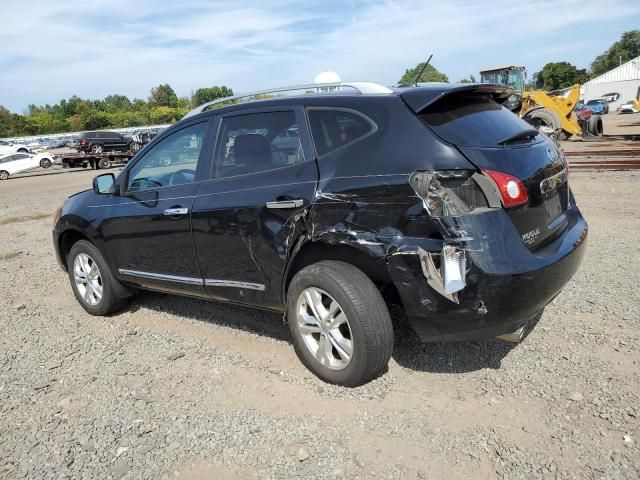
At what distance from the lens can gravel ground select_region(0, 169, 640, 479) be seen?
2645 millimetres

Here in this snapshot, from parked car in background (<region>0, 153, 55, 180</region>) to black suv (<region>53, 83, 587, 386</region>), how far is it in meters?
28.4

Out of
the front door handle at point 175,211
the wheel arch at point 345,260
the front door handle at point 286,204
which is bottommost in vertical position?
the wheel arch at point 345,260

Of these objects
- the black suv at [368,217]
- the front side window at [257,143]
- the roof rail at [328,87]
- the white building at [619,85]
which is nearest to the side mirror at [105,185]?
the black suv at [368,217]

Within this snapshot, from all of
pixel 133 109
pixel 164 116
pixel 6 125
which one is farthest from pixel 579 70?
pixel 6 125

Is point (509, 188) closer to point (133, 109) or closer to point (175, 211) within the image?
point (175, 211)

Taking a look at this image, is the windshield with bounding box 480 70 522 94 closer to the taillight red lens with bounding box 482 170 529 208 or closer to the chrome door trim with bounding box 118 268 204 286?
the chrome door trim with bounding box 118 268 204 286

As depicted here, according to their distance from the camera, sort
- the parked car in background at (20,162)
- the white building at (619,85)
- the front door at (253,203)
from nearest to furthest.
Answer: the front door at (253,203) < the parked car in background at (20,162) < the white building at (619,85)

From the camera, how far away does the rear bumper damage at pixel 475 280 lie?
2703 mm

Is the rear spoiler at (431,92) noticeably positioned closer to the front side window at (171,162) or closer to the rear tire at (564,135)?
the front side window at (171,162)

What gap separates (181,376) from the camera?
3.68 meters

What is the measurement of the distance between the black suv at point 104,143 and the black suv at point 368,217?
28.3 meters

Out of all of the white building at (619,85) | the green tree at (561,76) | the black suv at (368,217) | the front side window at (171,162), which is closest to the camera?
the black suv at (368,217)

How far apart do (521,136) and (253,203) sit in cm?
176

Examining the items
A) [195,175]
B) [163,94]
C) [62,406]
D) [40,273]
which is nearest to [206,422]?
[62,406]
